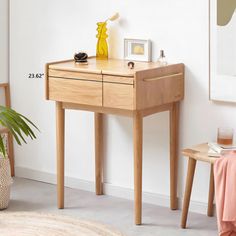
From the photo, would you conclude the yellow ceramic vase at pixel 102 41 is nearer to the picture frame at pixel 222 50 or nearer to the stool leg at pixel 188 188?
the picture frame at pixel 222 50

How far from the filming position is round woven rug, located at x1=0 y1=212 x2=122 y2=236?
4257mm

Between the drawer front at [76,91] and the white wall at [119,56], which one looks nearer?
the drawer front at [76,91]

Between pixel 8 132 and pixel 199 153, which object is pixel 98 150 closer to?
pixel 8 132

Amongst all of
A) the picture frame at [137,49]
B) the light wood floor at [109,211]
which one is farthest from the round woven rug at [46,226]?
the picture frame at [137,49]

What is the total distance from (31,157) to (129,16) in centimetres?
134

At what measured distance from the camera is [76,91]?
14.6ft

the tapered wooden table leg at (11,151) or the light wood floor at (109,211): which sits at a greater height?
the tapered wooden table leg at (11,151)

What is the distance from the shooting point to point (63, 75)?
4.50m

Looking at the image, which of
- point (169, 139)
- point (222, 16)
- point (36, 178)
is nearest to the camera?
point (222, 16)

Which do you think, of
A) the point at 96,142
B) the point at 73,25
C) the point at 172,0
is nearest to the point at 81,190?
the point at 96,142

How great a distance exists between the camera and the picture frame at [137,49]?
4.67m

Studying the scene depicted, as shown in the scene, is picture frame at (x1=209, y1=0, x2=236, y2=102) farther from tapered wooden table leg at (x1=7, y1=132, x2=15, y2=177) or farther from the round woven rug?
tapered wooden table leg at (x1=7, y1=132, x2=15, y2=177)

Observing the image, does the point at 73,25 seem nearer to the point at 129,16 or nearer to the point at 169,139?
the point at 129,16

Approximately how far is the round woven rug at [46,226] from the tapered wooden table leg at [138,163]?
0.20 meters
